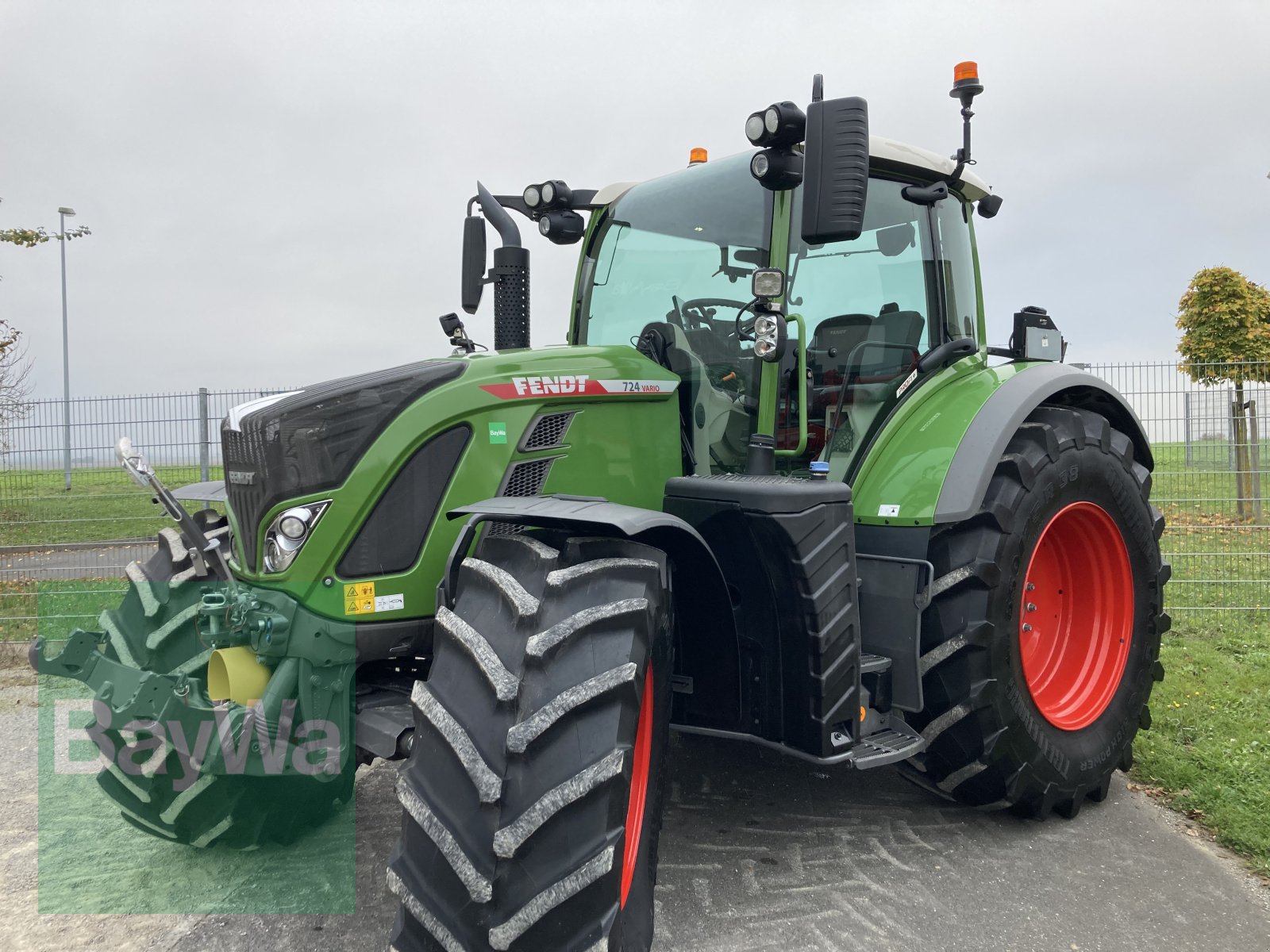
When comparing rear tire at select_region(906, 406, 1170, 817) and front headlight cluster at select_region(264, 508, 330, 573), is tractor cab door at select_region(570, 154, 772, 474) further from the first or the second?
front headlight cluster at select_region(264, 508, 330, 573)

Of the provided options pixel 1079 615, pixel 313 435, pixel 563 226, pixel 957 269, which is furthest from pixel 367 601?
pixel 1079 615

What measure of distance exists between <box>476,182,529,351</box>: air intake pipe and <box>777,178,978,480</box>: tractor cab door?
117cm

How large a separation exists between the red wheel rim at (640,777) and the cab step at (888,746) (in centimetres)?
77

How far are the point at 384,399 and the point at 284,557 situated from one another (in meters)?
0.57

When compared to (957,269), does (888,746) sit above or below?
below

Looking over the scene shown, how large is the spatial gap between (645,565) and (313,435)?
1.15 m

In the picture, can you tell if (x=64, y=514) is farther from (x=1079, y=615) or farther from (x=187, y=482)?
(x=1079, y=615)

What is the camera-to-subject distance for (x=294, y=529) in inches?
113

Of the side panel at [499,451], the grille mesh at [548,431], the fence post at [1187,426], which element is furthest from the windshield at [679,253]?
the fence post at [1187,426]

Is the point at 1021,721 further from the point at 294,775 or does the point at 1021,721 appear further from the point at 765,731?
the point at 294,775

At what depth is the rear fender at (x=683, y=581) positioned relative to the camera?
8.28 feet

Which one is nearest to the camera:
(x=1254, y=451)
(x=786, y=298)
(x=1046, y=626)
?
(x=786, y=298)

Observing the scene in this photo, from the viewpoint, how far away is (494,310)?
13.3 feet

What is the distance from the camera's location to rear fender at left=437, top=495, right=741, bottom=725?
2.52m
